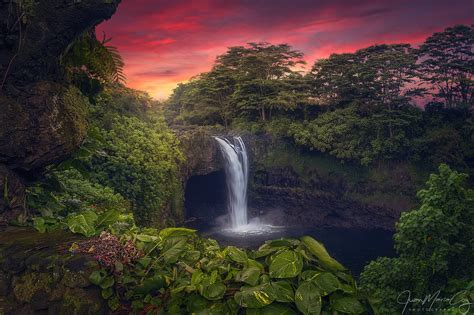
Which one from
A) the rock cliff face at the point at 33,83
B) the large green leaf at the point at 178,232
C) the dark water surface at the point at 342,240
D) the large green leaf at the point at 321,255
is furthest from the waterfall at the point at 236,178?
the large green leaf at the point at 321,255

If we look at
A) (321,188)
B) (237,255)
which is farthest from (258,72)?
(237,255)

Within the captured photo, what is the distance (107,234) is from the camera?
353 cm

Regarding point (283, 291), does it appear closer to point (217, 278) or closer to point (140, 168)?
point (217, 278)

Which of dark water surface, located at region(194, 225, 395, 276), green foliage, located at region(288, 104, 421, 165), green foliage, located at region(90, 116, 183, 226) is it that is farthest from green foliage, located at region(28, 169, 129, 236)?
green foliage, located at region(288, 104, 421, 165)

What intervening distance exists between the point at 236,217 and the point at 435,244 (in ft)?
61.0

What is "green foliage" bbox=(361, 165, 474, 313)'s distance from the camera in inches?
306

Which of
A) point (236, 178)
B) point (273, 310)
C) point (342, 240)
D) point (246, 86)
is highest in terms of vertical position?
point (246, 86)

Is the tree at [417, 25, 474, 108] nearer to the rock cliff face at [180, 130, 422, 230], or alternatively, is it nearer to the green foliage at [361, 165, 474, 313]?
the rock cliff face at [180, 130, 422, 230]

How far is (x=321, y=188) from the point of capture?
26.7 metres

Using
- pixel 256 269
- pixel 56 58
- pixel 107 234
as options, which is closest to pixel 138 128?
pixel 56 58

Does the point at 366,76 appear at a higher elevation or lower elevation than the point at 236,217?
higher

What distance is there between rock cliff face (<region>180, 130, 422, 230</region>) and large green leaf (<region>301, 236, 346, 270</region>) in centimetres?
2068

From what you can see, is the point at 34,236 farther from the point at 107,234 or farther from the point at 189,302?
the point at 189,302

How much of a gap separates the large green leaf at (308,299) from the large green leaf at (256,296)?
185 millimetres
